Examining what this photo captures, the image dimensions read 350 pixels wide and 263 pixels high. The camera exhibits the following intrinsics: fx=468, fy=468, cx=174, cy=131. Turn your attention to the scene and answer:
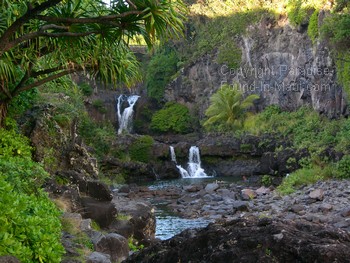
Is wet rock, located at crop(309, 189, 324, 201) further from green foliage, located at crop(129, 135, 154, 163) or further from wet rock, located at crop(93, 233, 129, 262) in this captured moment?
green foliage, located at crop(129, 135, 154, 163)

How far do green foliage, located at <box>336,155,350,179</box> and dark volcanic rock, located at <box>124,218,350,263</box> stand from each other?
16067mm

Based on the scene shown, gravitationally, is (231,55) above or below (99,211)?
above

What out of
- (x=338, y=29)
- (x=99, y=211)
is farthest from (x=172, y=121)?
(x=99, y=211)

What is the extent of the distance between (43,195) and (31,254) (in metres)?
2.56

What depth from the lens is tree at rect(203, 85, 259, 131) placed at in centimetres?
3172

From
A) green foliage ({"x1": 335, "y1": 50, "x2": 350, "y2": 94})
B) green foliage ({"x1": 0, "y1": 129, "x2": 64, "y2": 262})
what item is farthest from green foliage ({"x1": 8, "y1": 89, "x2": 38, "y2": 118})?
green foliage ({"x1": 335, "y1": 50, "x2": 350, "y2": 94})

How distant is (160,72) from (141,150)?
11400 millimetres

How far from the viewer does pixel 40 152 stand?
9648mm

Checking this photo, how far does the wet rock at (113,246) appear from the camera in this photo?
21.5ft

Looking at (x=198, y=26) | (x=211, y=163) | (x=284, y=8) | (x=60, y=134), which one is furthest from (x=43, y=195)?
(x=198, y=26)

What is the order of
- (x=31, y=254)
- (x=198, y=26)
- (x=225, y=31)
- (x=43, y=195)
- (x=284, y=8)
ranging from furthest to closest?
(x=198, y=26)
(x=225, y=31)
(x=284, y=8)
(x=43, y=195)
(x=31, y=254)

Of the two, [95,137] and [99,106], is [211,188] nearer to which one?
[95,137]

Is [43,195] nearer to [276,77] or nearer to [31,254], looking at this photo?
[31,254]

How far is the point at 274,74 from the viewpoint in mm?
32031
